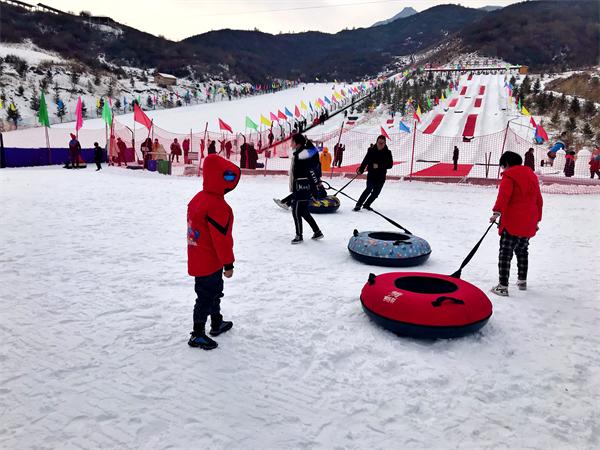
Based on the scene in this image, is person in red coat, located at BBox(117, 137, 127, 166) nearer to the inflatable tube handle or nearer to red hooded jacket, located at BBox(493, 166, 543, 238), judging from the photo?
red hooded jacket, located at BBox(493, 166, 543, 238)

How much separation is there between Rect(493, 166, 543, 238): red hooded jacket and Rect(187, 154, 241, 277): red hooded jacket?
2.81 metres

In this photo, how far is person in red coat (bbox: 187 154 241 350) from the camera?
10.5ft

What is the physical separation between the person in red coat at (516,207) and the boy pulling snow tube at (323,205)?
468 cm

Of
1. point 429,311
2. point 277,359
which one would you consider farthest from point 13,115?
point 429,311

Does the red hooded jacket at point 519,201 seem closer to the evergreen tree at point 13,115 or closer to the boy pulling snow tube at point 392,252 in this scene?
the boy pulling snow tube at point 392,252

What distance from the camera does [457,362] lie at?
324 centimetres

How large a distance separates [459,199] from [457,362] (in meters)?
8.91

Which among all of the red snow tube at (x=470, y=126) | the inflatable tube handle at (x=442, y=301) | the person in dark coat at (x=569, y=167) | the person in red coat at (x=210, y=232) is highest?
the red snow tube at (x=470, y=126)

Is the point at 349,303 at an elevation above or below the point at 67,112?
below

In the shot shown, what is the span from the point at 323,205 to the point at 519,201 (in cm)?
485

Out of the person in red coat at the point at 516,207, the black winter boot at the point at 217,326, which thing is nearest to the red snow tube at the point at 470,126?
the person in red coat at the point at 516,207

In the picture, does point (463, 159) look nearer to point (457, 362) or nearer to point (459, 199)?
point (459, 199)

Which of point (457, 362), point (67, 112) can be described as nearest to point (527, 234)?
point (457, 362)

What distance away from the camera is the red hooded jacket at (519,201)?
→ 14.2 feet
